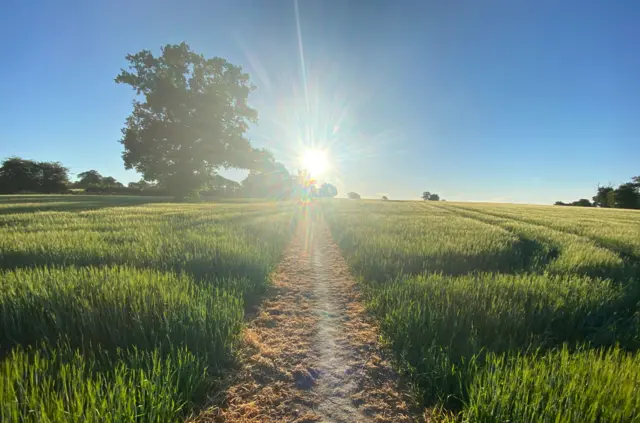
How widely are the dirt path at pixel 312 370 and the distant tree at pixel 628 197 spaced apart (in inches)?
5153

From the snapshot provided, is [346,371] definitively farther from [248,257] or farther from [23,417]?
[248,257]

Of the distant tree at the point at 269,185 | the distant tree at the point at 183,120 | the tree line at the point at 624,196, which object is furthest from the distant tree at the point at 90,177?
the tree line at the point at 624,196

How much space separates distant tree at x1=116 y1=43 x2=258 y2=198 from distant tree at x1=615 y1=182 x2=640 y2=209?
→ 12493 cm

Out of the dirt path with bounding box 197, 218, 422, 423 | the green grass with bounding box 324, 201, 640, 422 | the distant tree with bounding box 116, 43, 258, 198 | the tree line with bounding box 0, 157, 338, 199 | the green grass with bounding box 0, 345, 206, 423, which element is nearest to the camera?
the green grass with bounding box 0, 345, 206, 423

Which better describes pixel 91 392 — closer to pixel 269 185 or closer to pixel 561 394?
pixel 561 394

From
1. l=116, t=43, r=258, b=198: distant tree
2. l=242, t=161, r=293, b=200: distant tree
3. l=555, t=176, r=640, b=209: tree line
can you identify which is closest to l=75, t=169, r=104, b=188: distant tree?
l=242, t=161, r=293, b=200: distant tree

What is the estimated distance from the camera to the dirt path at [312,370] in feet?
7.67

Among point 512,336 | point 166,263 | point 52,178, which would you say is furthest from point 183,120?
point 52,178

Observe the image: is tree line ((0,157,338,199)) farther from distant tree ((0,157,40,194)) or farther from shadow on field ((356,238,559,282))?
shadow on field ((356,238,559,282))

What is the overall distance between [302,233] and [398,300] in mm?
11060

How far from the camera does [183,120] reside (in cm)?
3388

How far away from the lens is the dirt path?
234 cm

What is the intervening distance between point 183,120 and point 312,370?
127ft

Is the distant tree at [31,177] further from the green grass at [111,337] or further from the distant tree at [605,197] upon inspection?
the distant tree at [605,197]
